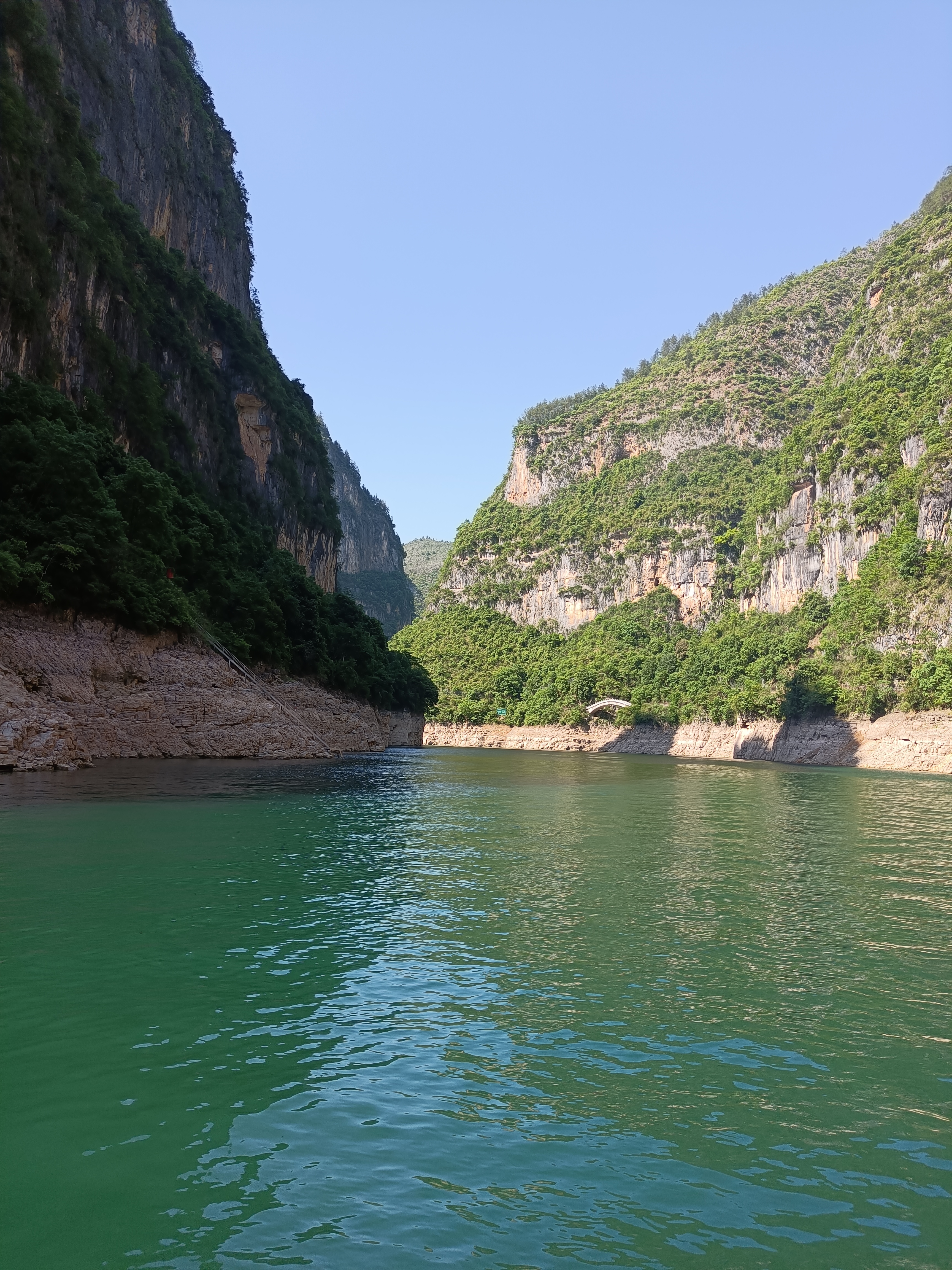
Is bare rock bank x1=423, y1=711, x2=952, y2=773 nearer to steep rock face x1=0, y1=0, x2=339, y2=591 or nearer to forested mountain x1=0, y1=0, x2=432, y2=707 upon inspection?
forested mountain x1=0, y1=0, x2=432, y2=707

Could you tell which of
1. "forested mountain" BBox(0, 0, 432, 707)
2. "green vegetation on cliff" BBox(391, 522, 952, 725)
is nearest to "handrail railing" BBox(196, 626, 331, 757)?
"forested mountain" BBox(0, 0, 432, 707)

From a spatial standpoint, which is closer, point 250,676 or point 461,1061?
point 461,1061

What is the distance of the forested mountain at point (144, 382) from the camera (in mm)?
38188

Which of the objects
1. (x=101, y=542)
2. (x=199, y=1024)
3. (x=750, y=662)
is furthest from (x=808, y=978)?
(x=750, y=662)

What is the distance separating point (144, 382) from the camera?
56438 mm

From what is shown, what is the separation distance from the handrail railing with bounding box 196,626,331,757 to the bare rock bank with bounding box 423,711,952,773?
161ft

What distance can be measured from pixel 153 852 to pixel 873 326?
497 ft

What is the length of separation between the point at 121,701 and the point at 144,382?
25989 millimetres

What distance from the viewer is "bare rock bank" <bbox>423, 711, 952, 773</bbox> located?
253ft

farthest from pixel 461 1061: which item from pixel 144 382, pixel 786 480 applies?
pixel 786 480

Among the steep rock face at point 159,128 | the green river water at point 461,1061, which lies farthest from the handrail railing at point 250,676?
the steep rock face at point 159,128

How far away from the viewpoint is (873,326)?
14425cm

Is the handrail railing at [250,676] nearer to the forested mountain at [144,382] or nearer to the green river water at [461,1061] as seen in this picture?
the forested mountain at [144,382]

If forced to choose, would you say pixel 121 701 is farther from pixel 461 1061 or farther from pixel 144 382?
pixel 461 1061
